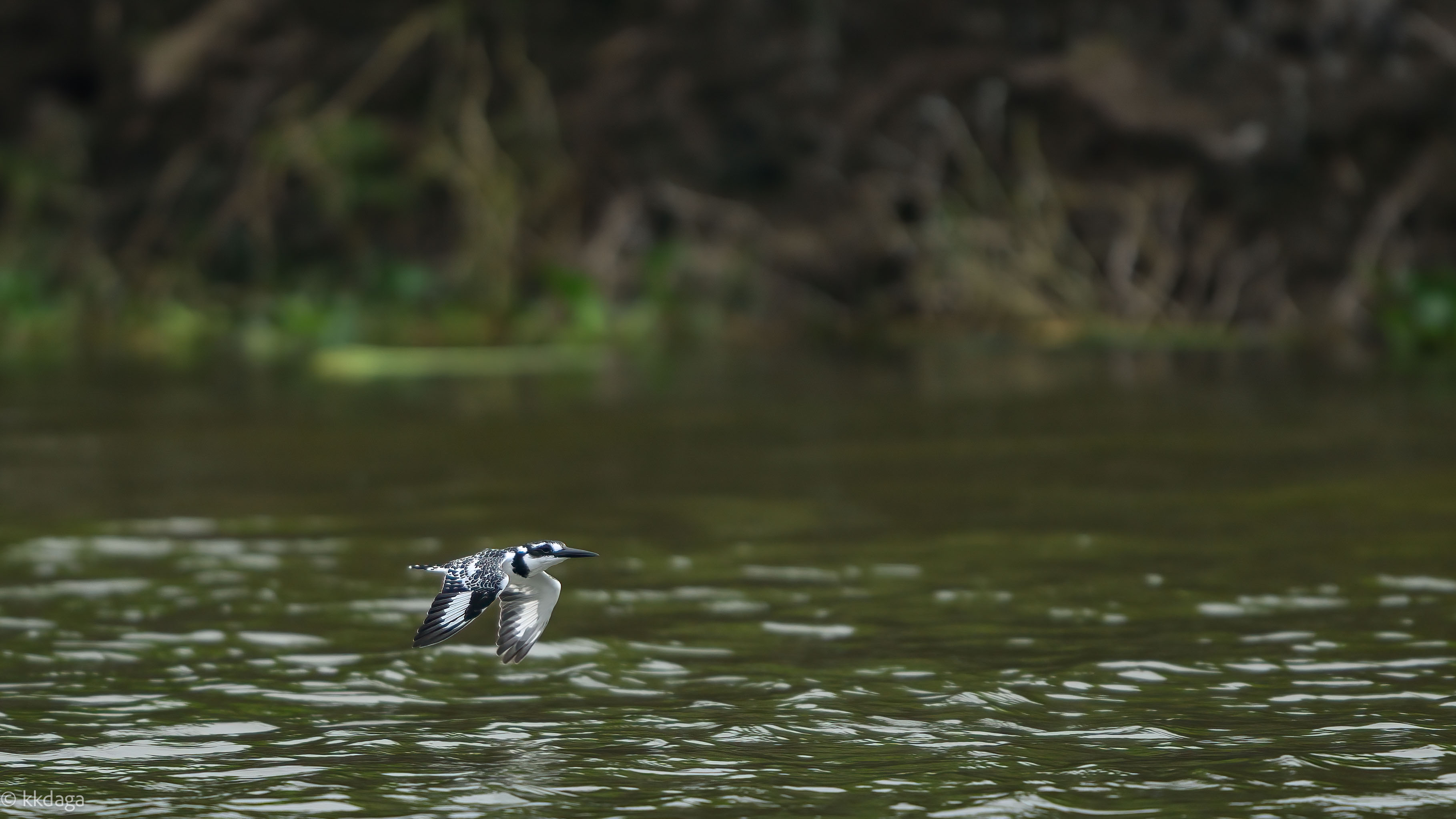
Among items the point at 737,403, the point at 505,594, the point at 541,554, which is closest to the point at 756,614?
the point at 505,594

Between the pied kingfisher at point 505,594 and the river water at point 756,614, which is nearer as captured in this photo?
the river water at point 756,614

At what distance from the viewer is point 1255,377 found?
13.7 m

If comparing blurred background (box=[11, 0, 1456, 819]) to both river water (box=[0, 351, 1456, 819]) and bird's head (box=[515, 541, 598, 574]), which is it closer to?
river water (box=[0, 351, 1456, 819])

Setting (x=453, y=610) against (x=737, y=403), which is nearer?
(x=453, y=610)

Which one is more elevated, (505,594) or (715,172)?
(715,172)

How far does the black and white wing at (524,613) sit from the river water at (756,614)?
7.2 inches

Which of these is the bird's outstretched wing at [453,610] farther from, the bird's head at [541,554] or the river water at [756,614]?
the river water at [756,614]

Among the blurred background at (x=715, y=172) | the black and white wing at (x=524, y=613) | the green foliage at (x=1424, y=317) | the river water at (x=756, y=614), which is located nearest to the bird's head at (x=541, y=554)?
the black and white wing at (x=524, y=613)

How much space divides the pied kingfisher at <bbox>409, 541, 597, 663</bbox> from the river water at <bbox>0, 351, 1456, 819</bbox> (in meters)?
0.22

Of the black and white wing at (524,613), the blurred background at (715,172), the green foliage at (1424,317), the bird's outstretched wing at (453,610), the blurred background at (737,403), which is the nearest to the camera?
the bird's outstretched wing at (453,610)

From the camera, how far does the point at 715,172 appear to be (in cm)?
2059

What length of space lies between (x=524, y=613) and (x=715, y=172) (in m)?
16.0

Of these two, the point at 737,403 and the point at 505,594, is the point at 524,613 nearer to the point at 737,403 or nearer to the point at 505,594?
the point at 505,594

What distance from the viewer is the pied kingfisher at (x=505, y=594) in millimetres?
4422
